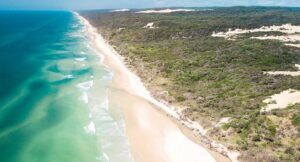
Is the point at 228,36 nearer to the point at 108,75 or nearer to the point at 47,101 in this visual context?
the point at 108,75

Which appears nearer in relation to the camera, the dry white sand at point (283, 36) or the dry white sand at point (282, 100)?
the dry white sand at point (282, 100)

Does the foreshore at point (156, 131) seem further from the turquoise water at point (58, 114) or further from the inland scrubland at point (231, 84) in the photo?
the turquoise water at point (58, 114)

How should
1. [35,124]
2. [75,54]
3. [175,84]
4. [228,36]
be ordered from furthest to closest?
[228,36] < [75,54] < [175,84] < [35,124]

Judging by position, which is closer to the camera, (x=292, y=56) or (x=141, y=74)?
(x=141, y=74)

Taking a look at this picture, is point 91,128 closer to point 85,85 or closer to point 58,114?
point 58,114

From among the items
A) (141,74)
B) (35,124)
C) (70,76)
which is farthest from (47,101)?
(141,74)

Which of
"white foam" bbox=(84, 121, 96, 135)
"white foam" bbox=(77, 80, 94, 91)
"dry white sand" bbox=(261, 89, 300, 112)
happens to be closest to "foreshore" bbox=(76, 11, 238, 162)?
"white foam" bbox=(84, 121, 96, 135)

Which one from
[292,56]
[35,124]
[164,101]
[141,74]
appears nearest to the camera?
[35,124]

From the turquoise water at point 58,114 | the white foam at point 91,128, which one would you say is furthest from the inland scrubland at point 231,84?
the white foam at point 91,128
